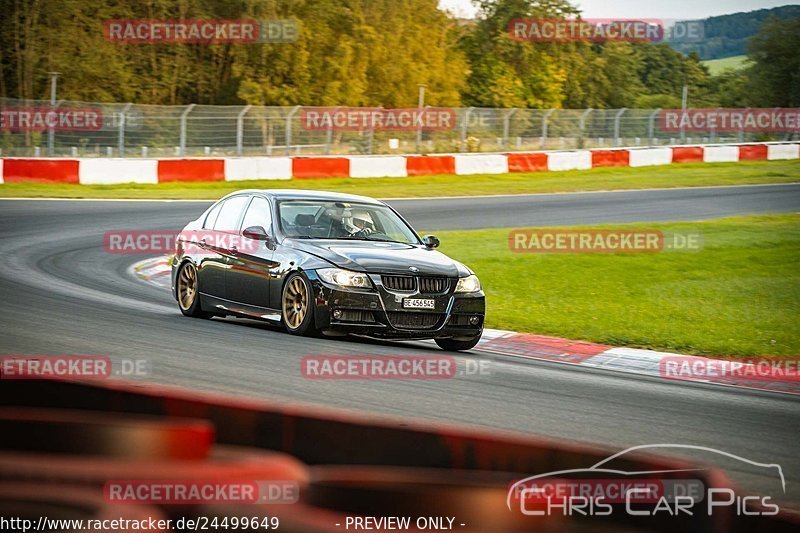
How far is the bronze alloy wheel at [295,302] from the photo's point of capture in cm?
1073

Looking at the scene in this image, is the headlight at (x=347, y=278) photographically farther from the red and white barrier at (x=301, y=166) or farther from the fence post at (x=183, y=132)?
the fence post at (x=183, y=132)

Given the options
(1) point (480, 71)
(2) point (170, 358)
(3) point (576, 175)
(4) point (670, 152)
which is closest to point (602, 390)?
(2) point (170, 358)

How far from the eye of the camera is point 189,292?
12.5 m

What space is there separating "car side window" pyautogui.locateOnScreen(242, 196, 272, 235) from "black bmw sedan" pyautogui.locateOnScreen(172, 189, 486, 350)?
13 millimetres

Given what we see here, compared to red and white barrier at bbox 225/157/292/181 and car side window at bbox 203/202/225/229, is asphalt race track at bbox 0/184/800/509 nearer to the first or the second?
car side window at bbox 203/202/225/229

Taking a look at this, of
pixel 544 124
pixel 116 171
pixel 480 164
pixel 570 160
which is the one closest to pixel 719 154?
pixel 544 124

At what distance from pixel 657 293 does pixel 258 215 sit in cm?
575

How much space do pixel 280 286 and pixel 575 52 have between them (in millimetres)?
80656

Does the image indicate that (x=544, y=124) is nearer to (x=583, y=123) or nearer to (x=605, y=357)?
(x=583, y=123)

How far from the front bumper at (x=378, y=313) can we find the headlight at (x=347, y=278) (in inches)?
2.0

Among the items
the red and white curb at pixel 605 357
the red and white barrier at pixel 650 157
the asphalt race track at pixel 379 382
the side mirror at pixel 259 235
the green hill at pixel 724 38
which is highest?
the green hill at pixel 724 38

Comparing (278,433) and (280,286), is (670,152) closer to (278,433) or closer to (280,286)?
(280,286)

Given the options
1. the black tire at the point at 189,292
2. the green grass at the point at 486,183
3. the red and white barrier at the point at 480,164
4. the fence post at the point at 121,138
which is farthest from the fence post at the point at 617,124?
the black tire at the point at 189,292

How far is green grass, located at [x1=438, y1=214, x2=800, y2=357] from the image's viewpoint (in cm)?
1220
